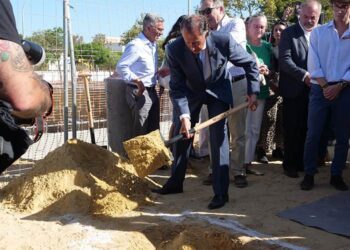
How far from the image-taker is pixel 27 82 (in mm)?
1878

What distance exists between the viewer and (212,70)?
471 cm

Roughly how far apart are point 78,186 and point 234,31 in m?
2.31

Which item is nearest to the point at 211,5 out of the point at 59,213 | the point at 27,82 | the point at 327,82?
the point at 327,82

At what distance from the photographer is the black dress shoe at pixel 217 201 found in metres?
4.69

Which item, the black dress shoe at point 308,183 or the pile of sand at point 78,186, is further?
the black dress shoe at point 308,183

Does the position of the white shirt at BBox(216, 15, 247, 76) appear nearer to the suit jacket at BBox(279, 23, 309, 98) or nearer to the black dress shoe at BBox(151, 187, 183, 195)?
the suit jacket at BBox(279, 23, 309, 98)

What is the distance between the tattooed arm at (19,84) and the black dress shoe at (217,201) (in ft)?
9.72

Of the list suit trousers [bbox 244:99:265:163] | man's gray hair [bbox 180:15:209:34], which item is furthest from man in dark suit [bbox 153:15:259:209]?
suit trousers [bbox 244:99:265:163]

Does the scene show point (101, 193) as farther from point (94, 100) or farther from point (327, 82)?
point (94, 100)

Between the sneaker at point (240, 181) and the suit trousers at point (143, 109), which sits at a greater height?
the suit trousers at point (143, 109)

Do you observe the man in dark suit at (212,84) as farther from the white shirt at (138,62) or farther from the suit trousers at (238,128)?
the white shirt at (138,62)

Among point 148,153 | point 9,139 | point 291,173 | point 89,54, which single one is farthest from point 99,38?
point 9,139

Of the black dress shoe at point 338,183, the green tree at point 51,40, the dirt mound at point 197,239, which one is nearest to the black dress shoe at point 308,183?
the black dress shoe at point 338,183

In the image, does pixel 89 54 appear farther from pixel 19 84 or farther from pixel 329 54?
pixel 19 84
